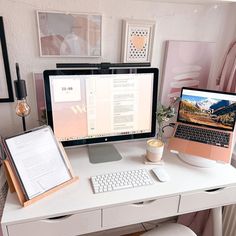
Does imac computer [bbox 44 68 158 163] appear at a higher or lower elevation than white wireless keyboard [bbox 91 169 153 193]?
higher

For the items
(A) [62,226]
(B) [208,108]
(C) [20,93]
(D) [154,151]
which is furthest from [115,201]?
(B) [208,108]

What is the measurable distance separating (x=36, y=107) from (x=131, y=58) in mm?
595

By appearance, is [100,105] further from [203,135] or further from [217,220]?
[217,220]

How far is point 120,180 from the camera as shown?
104 cm

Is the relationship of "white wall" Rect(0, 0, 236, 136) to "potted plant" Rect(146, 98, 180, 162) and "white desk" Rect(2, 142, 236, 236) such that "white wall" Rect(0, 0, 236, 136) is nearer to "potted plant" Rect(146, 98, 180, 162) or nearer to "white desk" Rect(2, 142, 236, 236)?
"potted plant" Rect(146, 98, 180, 162)

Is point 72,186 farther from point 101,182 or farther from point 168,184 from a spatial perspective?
point 168,184

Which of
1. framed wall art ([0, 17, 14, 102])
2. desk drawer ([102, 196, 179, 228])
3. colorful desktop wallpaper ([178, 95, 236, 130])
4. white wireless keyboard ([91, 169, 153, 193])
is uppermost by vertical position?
framed wall art ([0, 17, 14, 102])

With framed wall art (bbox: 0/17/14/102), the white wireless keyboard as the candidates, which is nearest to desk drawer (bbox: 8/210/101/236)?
the white wireless keyboard

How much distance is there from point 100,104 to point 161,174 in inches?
17.9

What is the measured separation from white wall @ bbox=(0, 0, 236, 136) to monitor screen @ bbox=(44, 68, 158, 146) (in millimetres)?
198

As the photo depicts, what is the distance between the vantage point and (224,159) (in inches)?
45.6

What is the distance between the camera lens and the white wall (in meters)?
1.08

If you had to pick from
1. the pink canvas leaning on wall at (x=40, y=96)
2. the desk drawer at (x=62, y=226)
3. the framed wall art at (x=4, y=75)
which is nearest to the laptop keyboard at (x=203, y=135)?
the desk drawer at (x=62, y=226)

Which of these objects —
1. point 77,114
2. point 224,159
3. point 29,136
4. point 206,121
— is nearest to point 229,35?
point 206,121
